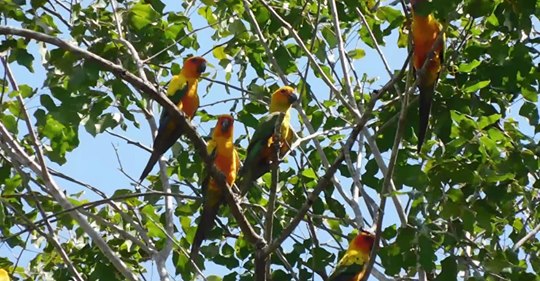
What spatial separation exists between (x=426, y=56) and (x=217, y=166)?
1168 mm

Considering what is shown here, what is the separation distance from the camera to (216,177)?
15.0ft

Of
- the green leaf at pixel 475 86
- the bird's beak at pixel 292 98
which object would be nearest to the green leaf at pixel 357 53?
the bird's beak at pixel 292 98

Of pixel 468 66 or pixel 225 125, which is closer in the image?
pixel 468 66

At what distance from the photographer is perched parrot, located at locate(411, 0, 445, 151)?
460 centimetres

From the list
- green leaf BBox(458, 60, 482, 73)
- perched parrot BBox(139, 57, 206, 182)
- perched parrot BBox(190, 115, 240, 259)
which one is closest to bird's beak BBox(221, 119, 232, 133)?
perched parrot BBox(190, 115, 240, 259)

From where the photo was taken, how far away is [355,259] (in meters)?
4.98

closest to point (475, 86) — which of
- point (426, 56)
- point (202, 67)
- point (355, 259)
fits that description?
point (426, 56)

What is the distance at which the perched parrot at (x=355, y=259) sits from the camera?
498cm

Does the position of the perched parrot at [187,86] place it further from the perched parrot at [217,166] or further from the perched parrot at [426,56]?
the perched parrot at [426,56]

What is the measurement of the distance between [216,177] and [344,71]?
3.37 feet

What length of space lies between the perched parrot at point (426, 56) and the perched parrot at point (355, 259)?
0.60 meters

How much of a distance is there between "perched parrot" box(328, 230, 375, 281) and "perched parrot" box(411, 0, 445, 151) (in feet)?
1.98

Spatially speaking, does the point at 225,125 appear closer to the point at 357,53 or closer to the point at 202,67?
the point at 202,67

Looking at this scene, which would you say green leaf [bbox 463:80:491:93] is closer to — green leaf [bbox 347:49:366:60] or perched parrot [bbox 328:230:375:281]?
perched parrot [bbox 328:230:375:281]
